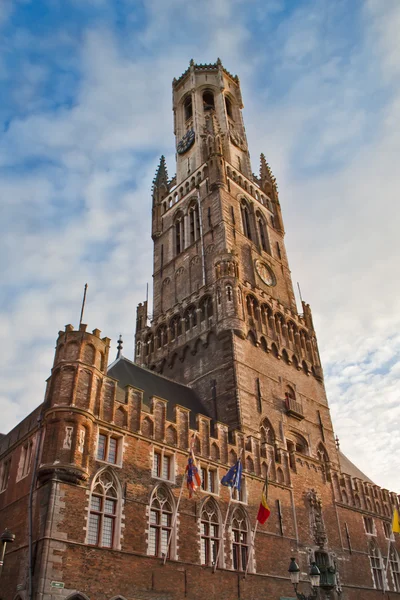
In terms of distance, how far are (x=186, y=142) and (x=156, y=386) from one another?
31.6 metres

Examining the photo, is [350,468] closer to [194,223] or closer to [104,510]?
[194,223]

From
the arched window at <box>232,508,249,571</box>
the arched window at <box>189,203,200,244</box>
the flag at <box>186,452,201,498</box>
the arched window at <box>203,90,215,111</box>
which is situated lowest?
the arched window at <box>232,508,249,571</box>

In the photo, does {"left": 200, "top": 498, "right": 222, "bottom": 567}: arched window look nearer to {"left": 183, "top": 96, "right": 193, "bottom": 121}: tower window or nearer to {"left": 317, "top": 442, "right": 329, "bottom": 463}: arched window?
{"left": 317, "top": 442, "right": 329, "bottom": 463}: arched window

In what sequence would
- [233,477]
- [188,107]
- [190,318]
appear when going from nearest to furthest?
[233,477] < [190,318] < [188,107]

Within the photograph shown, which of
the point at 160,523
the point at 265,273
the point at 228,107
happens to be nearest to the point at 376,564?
the point at 160,523

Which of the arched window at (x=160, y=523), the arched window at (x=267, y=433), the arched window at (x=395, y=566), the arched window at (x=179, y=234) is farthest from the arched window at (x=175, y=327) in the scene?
the arched window at (x=395, y=566)

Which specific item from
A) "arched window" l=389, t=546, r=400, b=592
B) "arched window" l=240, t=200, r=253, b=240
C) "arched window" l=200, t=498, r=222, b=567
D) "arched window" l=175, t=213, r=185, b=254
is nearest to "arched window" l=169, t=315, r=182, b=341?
"arched window" l=175, t=213, r=185, b=254

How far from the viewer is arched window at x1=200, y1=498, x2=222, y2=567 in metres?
22.7

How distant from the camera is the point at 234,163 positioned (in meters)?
50.5

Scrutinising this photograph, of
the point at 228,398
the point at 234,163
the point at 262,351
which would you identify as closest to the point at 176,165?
the point at 234,163

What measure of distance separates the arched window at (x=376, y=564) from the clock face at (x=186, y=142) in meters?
39.6

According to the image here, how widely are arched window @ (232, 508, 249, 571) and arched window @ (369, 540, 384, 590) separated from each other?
13015 millimetres

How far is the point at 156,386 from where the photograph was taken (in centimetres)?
3028

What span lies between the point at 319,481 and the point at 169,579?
14838mm
